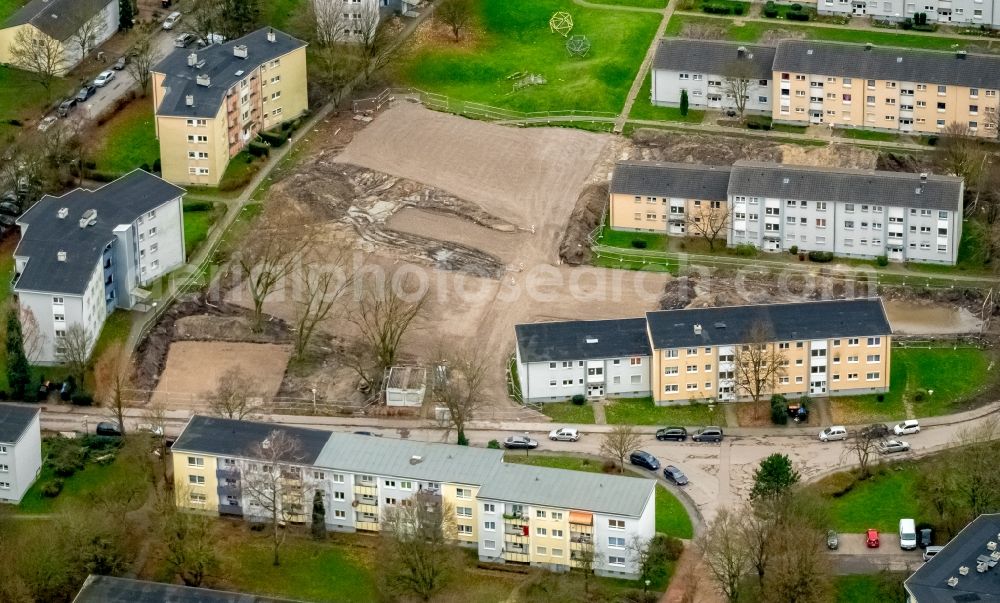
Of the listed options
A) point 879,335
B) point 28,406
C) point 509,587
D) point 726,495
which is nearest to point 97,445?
point 28,406

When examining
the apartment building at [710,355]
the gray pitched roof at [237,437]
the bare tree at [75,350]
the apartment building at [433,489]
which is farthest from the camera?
the apartment building at [710,355]

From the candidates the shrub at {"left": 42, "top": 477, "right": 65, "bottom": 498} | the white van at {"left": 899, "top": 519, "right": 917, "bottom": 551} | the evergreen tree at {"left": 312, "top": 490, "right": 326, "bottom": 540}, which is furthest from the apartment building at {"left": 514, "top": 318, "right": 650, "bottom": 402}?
the shrub at {"left": 42, "top": 477, "right": 65, "bottom": 498}

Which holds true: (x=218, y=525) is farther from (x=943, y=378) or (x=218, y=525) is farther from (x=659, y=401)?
(x=943, y=378)

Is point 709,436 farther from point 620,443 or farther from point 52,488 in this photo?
point 52,488

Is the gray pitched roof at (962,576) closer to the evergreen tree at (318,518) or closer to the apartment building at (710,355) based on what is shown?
the apartment building at (710,355)

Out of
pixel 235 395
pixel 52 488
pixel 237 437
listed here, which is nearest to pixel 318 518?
pixel 237 437

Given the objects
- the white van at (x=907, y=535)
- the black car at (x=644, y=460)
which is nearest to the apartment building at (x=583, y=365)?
the black car at (x=644, y=460)

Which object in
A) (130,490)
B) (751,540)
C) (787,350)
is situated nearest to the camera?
(751,540)
